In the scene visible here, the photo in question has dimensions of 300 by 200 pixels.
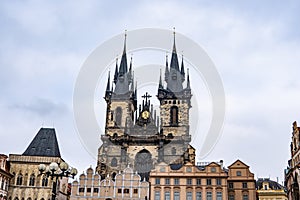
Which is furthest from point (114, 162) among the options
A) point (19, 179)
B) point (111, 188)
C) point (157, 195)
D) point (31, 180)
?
point (19, 179)

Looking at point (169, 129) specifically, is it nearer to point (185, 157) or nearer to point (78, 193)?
point (185, 157)

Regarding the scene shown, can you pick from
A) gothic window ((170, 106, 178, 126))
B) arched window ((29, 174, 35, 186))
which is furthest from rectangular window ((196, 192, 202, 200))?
arched window ((29, 174, 35, 186))

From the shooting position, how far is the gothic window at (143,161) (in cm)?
5612

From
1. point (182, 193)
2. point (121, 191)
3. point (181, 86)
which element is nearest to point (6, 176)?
point (121, 191)

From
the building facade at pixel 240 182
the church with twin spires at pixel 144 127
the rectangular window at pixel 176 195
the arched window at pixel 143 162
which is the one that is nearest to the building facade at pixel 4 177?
the church with twin spires at pixel 144 127

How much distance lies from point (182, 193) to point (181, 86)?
22.2 m

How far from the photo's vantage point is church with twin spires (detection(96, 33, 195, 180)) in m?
56.7

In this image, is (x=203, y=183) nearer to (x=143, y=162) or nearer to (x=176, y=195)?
(x=176, y=195)

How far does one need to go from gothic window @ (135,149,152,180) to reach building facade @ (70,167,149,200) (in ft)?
23.3

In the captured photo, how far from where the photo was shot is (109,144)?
5853cm

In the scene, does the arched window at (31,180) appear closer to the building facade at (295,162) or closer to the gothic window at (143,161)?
the gothic window at (143,161)

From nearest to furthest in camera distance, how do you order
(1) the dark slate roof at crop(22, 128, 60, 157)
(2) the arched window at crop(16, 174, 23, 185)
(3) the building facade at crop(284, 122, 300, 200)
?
1. (3) the building facade at crop(284, 122, 300, 200)
2. (2) the arched window at crop(16, 174, 23, 185)
3. (1) the dark slate roof at crop(22, 128, 60, 157)

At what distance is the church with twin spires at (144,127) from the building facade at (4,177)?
1548 centimetres

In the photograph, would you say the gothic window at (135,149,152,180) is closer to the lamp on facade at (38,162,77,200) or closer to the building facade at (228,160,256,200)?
the building facade at (228,160,256,200)
